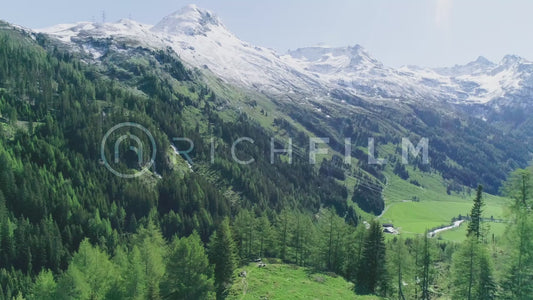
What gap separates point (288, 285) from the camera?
61.0 m

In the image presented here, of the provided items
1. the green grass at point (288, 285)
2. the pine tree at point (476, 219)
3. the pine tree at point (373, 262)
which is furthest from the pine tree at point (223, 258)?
the pine tree at point (476, 219)

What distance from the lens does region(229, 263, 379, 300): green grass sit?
57.0 meters

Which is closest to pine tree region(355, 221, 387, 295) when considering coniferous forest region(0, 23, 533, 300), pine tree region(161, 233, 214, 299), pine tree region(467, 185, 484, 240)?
coniferous forest region(0, 23, 533, 300)

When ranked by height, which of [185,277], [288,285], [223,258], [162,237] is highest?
[185,277]

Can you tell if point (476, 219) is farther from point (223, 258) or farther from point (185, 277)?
point (185, 277)

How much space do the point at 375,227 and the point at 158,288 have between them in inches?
1539

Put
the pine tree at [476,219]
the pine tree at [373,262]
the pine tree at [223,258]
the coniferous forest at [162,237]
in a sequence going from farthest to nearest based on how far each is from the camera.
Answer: the pine tree at [373,262] < the pine tree at [223,258] < the pine tree at [476,219] < the coniferous forest at [162,237]

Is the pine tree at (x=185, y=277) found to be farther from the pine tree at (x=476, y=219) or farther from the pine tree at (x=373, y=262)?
the pine tree at (x=476, y=219)

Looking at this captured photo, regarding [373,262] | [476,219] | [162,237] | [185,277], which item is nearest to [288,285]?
[185,277]

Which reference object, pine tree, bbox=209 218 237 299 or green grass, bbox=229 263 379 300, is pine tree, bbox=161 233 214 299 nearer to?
green grass, bbox=229 263 379 300

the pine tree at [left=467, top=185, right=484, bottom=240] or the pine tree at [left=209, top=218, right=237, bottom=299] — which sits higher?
the pine tree at [left=467, top=185, right=484, bottom=240]

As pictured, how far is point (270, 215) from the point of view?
606 feet

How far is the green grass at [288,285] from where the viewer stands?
56959mm

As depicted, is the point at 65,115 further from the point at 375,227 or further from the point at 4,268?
the point at 375,227
